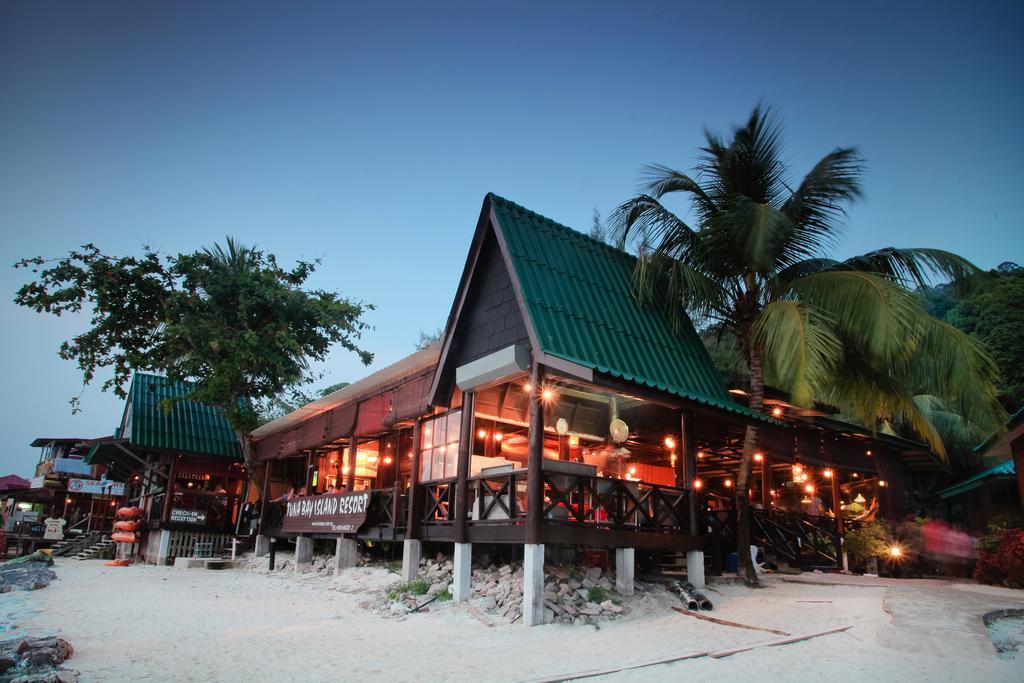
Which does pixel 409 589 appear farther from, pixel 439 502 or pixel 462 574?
pixel 439 502

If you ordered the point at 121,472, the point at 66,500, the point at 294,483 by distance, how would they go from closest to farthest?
the point at 294,483 → the point at 121,472 → the point at 66,500

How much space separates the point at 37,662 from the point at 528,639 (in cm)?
560

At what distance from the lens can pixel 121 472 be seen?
2938 cm

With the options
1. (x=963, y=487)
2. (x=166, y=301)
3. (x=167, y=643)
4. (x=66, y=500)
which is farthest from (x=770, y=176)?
(x=66, y=500)

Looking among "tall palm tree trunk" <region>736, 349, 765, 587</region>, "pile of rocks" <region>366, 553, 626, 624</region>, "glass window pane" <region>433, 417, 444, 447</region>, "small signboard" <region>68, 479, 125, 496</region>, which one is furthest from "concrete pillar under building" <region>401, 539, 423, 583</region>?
"small signboard" <region>68, 479, 125, 496</region>

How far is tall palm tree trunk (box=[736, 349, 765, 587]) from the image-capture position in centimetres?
1288

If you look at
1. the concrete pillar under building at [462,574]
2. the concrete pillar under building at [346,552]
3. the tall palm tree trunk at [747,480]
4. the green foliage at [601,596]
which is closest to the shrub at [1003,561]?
the tall palm tree trunk at [747,480]

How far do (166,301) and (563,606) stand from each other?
19.7 meters

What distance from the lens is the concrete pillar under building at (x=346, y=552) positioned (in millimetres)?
16500

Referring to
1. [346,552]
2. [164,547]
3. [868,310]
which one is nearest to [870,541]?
[868,310]

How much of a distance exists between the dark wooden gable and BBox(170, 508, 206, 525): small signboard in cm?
1567

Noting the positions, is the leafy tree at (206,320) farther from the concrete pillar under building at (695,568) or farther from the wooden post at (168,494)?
the concrete pillar under building at (695,568)

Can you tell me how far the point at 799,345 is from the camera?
36.3ft

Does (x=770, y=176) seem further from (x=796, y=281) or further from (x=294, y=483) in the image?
(x=294, y=483)
